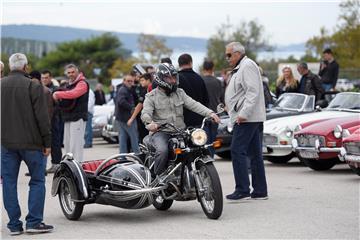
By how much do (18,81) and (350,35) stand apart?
41308mm

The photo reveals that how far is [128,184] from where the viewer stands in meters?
9.77

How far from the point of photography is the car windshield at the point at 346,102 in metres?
16.2

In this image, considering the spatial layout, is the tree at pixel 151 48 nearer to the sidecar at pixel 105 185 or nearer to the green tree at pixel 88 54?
the green tree at pixel 88 54

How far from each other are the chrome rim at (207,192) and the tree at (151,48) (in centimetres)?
6078

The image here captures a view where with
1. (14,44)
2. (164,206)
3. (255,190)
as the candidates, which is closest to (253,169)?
(255,190)

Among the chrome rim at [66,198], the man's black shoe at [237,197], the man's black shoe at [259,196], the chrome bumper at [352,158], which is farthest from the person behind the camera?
the chrome bumper at [352,158]

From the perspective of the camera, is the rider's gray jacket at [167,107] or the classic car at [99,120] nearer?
the rider's gray jacket at [167,107]

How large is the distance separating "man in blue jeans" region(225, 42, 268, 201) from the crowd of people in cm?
1

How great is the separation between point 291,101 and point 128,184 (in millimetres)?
8767

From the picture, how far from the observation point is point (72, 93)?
14.6 m

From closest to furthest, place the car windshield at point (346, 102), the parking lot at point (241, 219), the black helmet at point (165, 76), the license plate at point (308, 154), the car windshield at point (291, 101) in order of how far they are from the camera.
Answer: the parking lot at point (241, 219), the black helmet at point (165, 76), the license plate at point (308, 154), the car windshield at point (346, 102), the car windshield at point (291, 101)

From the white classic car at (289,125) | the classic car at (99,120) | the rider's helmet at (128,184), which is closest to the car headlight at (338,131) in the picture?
the white classic car at (289,125)

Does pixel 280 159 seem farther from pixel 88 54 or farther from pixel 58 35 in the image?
pixel 58 35

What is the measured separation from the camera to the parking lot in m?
8.83
